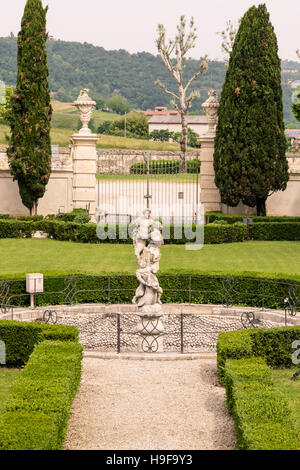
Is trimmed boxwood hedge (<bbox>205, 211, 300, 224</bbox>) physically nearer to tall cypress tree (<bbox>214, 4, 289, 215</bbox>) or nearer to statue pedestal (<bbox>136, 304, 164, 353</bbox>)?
tall cypress tree (<bbox>214, 4, 289, 215</bbox>)

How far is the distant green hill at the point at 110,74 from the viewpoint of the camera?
468ft

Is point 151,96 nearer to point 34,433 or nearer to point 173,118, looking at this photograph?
point 173,118

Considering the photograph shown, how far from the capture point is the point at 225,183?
2919 cm

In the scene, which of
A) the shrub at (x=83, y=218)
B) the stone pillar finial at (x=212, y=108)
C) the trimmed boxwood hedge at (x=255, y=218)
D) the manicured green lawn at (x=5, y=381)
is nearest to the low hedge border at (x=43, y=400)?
the manicured green lawn at (x=5, y=381)

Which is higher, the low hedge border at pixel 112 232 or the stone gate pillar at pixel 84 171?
the stone gate pillar at pixel 84 171

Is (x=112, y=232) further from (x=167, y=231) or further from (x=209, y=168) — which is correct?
(x=209, y=168)

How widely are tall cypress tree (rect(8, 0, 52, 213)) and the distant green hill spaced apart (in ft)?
350

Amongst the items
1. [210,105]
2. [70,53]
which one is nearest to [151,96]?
[70,53]

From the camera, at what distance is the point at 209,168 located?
30.6m

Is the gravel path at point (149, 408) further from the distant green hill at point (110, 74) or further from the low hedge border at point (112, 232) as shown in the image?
the distant green hill at point (110, 74)

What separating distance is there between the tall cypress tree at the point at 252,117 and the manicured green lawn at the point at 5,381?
56.6ft

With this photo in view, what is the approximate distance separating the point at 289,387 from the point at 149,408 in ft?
7.97
